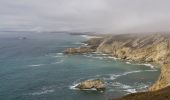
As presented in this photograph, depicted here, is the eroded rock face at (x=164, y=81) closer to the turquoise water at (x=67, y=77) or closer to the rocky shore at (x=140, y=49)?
the turquoise water at (x=67, y=77)

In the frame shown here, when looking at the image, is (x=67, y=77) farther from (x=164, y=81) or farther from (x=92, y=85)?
(x=164, y=81)

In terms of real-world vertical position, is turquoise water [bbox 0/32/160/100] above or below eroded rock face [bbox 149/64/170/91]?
below

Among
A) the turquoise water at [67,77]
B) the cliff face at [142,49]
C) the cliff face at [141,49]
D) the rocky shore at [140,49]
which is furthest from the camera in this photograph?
the cliff face at [142,49]

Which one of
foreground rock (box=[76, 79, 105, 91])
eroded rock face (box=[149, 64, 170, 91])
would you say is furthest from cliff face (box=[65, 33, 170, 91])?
eroded rock face (box=[149, 64, 170, 91])

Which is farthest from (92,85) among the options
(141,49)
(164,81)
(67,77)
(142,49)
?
(141,49)

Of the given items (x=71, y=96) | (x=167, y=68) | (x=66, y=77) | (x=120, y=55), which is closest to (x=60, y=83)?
→ (x=66, y=77)

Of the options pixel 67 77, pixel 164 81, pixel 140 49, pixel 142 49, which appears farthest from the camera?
pixel 140 49

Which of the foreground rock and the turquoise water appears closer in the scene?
the turquoise water

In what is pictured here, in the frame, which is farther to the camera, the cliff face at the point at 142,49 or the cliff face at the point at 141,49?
the cliff face at the point at 142,49

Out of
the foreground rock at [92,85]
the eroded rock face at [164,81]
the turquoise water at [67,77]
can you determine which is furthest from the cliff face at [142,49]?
the eroded rock face at [164,81]

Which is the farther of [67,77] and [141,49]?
[141,49]

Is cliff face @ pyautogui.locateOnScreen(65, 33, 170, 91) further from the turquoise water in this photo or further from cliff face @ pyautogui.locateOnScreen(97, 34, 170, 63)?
the turquoise water
